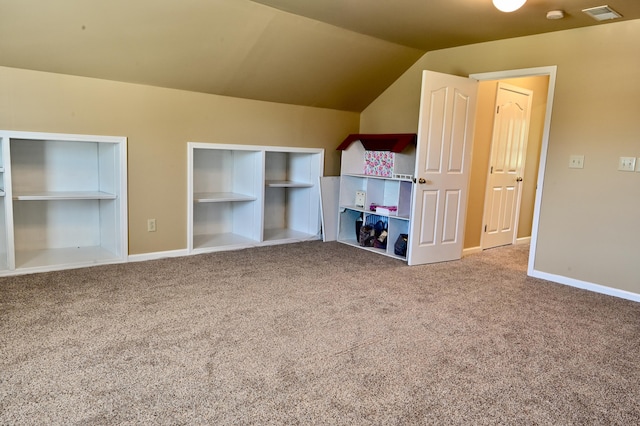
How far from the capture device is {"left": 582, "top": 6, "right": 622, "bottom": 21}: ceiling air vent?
128 inches

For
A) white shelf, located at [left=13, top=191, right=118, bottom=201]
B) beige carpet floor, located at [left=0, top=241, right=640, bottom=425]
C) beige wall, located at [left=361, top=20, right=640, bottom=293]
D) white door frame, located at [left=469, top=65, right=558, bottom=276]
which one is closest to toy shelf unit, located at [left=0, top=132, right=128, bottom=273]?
white shelf, located at [left=13, top=191, right=118, bottom=201]

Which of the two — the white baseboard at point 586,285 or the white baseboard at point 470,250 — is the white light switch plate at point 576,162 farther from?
the white baseboard at point 470,250

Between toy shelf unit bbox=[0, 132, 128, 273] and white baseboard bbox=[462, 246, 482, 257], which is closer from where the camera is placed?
toy shelf unit bbox=[0, 132, 128, 273]

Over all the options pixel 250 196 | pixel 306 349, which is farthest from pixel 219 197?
pixel 306 349

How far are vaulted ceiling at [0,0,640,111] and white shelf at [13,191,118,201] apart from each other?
1.04m

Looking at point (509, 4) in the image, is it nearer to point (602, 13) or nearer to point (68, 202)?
point (602, 13)

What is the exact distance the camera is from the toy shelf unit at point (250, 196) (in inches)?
191

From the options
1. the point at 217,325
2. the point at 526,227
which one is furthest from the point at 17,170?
the point at 526,227

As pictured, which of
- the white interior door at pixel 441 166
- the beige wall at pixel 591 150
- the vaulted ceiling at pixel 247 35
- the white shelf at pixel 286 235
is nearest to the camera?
the vaulted ceiling at pixel 247 35

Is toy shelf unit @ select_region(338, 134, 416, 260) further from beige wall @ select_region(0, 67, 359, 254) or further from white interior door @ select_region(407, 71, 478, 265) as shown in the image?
beige wall @ select_region(0, 67, 359, 254)

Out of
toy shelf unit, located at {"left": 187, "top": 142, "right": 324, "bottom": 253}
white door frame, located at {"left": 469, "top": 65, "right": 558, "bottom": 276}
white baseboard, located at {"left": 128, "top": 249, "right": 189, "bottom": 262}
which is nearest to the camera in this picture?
white door frame, located at {"left": 469, "top": 65, "right": 558, "bottom": 276}

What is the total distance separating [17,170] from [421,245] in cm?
387

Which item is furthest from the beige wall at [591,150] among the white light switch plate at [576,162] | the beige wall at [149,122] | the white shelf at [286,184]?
the beige wall at [149,122]

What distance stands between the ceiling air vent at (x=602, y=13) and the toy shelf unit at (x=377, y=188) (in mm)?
1817
